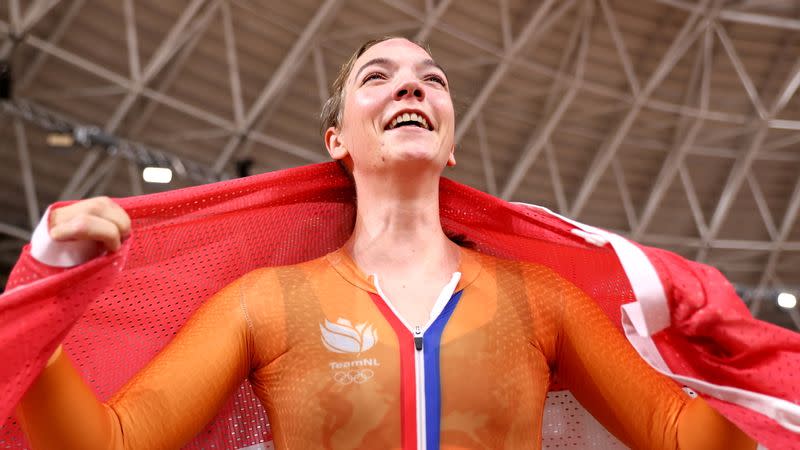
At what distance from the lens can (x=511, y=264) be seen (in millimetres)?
3176

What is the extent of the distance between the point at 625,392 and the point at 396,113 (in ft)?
4.11

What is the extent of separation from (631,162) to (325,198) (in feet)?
58.7

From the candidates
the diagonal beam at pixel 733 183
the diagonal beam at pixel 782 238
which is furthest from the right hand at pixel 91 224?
the diagonal beam at pixel 782 238

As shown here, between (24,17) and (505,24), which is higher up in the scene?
(505,24)

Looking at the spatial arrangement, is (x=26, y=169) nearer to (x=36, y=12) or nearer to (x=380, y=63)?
(x=36, y=12)

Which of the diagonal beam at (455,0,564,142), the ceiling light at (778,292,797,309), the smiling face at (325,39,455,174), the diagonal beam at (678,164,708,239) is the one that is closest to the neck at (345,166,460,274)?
the smiling face at (325,39,455,174)

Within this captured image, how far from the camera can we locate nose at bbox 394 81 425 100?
10.4ft

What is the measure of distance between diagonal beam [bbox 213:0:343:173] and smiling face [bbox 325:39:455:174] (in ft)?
40.4

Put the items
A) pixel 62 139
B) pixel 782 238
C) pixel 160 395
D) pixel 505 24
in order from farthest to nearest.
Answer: pixel 782 238 < pixel 505 24 < pixel 62 139 < pixel 160 395

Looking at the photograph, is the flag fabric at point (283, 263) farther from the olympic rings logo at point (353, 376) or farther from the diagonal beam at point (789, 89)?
the diagonal beam at point (789, 89)

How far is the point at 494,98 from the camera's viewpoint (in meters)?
18.2

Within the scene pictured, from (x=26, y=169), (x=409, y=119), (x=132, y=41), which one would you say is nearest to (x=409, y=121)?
(x=409, y=119)

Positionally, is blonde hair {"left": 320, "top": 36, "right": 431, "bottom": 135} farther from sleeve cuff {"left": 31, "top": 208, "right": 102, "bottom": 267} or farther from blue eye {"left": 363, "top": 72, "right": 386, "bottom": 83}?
sleeve cuff {"left": 31, "top": 208, "right": 102, "bottom": 267}

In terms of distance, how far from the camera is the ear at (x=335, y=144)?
3.40m
